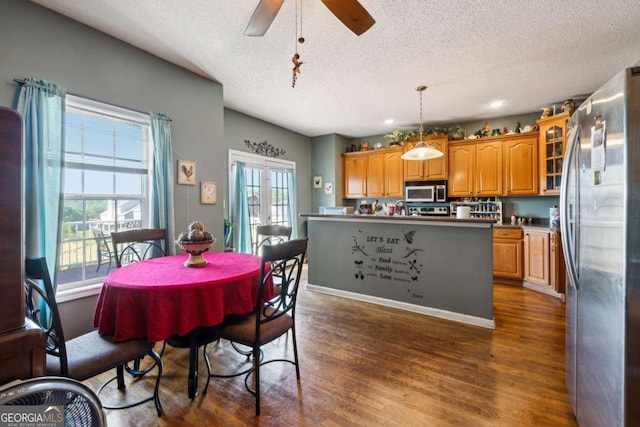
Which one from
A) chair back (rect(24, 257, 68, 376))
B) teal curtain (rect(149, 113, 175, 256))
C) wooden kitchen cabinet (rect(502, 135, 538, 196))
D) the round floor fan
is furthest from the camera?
wooden kitchen cabinet (rect(502, 135, 538, 196))

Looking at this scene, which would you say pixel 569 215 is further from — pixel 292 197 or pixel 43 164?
pixel 292 197

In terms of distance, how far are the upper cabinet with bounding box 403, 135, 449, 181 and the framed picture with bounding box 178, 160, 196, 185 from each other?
3.88 metres

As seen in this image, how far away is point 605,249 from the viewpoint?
3.82 feet

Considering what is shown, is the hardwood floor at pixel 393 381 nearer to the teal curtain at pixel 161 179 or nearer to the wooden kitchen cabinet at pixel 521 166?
the teal curtain at pixel 161 179

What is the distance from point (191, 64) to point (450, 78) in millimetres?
2967

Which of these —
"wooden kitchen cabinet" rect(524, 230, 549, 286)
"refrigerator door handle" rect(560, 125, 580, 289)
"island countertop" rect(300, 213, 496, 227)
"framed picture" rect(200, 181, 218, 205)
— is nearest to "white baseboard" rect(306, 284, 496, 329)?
"island countertop" rect(300, 213, 496, 227)

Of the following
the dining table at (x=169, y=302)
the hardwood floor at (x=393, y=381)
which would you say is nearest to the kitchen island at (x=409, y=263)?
the hardwood floor at (x=393, y=381)

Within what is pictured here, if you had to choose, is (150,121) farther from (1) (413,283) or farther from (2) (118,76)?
(1) (413,283)

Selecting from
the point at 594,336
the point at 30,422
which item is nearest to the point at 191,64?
the point at 30,422

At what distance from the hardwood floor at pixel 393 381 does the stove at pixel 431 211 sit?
2601 mm

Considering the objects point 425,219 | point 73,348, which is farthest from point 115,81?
point 425,219

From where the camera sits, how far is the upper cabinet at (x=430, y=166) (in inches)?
199

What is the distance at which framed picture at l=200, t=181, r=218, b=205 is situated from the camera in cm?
331

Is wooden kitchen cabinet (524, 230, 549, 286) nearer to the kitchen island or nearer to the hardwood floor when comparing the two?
the hardwood floor
